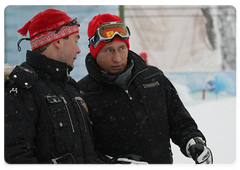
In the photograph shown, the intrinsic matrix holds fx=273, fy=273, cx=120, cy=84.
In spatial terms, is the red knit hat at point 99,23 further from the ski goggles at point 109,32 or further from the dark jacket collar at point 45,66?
the dark jacket collar at point 45,66

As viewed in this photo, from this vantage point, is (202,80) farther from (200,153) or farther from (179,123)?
(200,153)

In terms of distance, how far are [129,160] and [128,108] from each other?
29 centimetres

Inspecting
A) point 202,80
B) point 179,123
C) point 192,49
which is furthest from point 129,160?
point 192,49

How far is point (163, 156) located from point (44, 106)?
79cm

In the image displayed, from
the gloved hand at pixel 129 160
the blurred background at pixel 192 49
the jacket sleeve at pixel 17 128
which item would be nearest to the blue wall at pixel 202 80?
the blurred background at pixel 192 49

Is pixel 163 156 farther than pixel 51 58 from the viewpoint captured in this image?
Yes

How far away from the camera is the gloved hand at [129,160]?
4.99ft

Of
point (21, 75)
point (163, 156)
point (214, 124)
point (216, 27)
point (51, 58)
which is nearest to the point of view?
point (21, 75)

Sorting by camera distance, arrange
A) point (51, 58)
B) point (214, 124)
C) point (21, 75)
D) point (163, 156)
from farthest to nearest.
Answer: point (214, 124)
point (163, 156)
point (51, 58)
point (21, 75)

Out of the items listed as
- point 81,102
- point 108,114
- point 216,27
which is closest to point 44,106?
point 81,102

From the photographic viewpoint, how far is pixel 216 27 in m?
6.34

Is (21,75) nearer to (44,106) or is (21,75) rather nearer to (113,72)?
(44,106)

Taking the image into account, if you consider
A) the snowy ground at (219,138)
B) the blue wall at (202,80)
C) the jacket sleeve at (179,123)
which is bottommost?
the blue wall at (202,80)

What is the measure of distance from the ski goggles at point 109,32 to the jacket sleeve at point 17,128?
0.66 m
